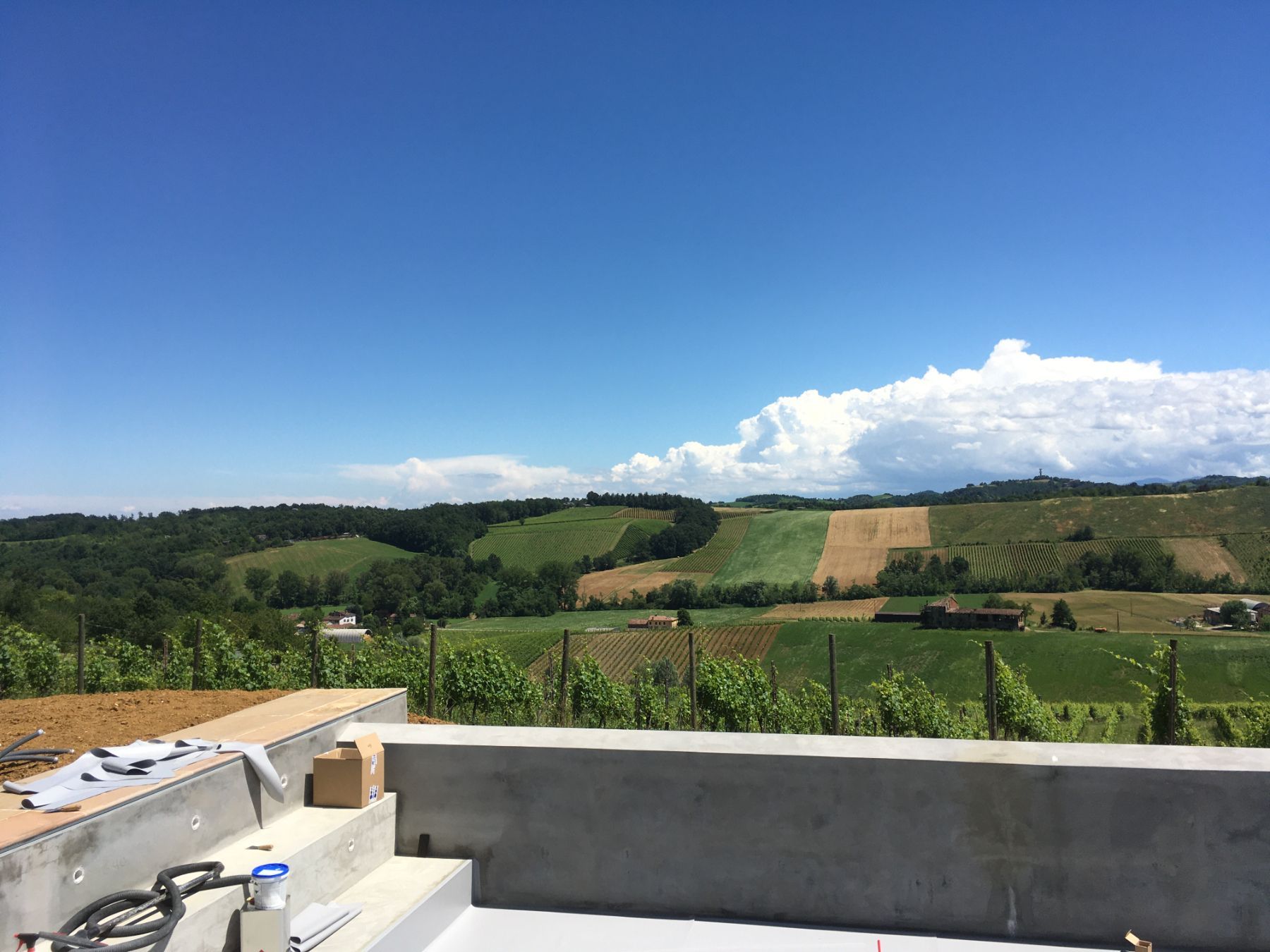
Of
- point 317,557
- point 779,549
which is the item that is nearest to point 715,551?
point 779,549

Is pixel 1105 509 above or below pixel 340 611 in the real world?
above

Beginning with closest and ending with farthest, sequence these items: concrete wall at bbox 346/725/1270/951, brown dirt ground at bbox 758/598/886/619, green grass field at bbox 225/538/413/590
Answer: concrete wall at bbox 346/725/1270/951, brown dirt ground at bbox 758/598/886/619, green grass field at bbox 225/538/413/590

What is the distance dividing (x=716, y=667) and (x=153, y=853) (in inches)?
380

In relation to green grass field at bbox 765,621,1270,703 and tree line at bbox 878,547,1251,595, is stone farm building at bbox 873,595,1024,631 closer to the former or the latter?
green grass field at bbox 765,621,1270,703

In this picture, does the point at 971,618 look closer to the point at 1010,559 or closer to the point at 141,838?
the point at 1010,559

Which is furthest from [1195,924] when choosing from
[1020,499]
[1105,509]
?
[1020,499]

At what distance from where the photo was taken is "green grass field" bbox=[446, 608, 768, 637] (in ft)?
149

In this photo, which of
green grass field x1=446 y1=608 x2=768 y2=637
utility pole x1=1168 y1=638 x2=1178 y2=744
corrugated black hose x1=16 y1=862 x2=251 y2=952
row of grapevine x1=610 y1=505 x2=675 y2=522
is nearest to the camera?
corrugated black hose x1=16 y1=862 x2=251 y2=952

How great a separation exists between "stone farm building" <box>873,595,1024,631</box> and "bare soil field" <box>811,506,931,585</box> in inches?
326

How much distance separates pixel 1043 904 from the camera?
285 cm

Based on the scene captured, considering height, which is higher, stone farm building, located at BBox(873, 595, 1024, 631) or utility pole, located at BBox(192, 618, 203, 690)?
utility pole, located at BBox(192, 618, 203, 690)

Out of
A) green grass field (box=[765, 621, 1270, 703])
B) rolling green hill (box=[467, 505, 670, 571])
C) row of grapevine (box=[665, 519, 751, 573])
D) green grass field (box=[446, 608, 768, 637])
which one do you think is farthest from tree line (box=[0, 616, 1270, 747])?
rolling green hill (box=[467, 505, 670, 571])

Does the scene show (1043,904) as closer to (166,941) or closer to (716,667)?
(166,941)

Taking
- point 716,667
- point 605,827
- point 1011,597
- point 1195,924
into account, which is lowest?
point 1011,597
